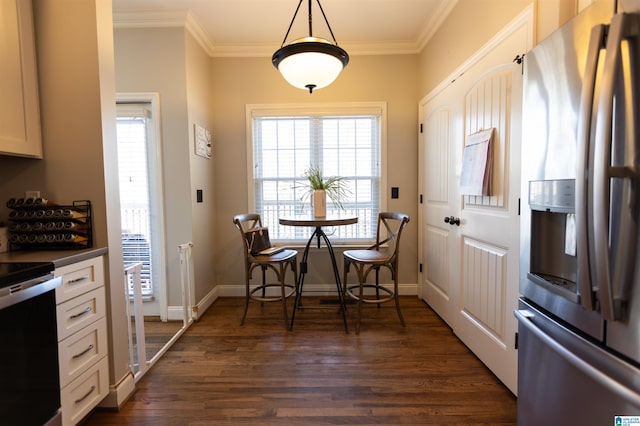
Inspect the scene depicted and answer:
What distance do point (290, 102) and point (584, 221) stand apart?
278 centimetres

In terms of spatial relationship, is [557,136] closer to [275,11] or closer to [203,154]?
[275,11]

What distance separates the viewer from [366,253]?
261cm

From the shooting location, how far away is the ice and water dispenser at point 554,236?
939mm

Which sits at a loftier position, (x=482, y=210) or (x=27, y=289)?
(x=482, y=210)

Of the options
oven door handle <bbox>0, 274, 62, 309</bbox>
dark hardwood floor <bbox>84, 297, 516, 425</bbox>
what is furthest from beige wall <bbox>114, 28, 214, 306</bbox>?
oven door handle <bbox>0, 274, 62, 309</bbox>

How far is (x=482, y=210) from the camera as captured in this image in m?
1.91

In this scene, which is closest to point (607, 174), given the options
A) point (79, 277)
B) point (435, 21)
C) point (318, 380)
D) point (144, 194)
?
point (318, 380)

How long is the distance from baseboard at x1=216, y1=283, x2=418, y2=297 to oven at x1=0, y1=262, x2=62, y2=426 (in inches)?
77.2

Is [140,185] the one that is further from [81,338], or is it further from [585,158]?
[585,158]

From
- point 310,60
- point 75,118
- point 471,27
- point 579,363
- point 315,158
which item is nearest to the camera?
point 579,363

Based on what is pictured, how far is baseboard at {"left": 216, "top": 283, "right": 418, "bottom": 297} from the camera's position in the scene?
3.21 metres

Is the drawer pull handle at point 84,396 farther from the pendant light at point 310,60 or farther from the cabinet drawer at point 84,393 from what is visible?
the pendant light at point 310,60

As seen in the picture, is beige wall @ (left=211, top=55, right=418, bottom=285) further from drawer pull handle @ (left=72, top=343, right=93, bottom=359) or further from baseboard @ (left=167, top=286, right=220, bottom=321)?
drawer pull handle @ (left=72, top=343, right=93, bottom=359)

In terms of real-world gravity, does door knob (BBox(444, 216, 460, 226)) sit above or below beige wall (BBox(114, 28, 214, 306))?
below
